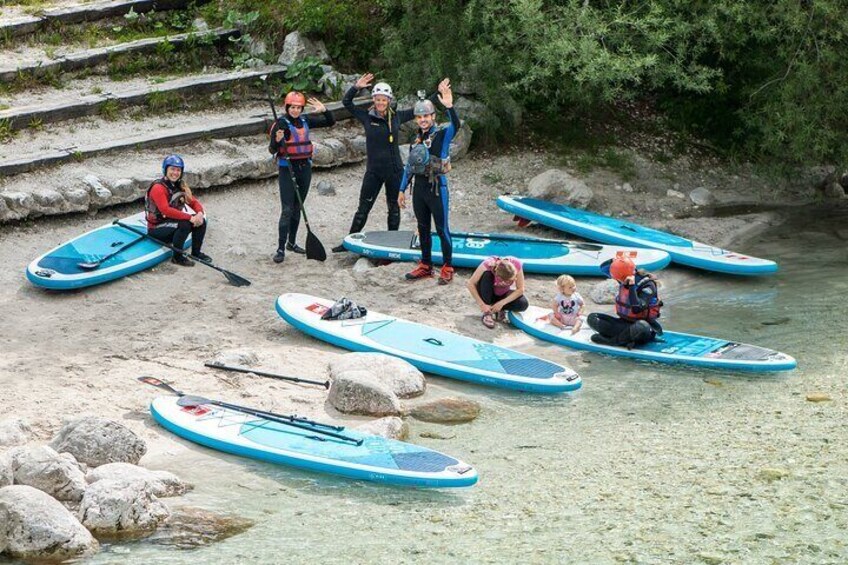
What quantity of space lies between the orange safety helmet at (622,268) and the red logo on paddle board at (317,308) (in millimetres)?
2554

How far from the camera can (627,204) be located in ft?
48.6

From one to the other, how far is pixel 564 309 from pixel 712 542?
159 inches

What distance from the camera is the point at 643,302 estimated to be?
421 inches

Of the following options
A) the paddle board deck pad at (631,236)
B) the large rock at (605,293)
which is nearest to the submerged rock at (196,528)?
the large rock at (605,293)

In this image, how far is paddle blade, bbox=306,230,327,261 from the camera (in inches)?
492

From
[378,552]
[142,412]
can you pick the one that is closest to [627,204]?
[142,412]

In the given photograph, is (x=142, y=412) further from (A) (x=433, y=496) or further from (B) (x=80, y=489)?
(A) (x=433, y=496)

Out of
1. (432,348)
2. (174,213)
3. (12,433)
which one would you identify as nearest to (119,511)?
(12,433)

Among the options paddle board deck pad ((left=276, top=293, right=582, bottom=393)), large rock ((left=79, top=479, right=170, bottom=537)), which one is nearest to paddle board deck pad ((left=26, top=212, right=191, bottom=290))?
paddle board deck pad ((left=276, top=293, right=582, bottom=393))

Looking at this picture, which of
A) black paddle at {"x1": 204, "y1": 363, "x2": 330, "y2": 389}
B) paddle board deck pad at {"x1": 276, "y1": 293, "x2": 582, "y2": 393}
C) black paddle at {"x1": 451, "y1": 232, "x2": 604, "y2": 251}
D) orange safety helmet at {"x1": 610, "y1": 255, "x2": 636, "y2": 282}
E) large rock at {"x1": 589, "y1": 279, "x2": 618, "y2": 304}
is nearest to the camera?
black paddle at {"x1": 204, "y1": 363, "x2": 330, "y2": 389}

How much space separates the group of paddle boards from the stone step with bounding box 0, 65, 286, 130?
234cm

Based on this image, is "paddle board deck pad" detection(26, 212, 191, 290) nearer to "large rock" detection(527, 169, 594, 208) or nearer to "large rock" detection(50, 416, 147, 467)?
"large rock" detection(50, 416, 147, 467)

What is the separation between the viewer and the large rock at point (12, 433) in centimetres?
822

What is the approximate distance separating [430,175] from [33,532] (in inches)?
228
